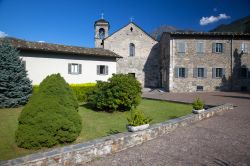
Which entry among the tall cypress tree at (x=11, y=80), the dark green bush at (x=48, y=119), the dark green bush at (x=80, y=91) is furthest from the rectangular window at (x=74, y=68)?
the dark green bush at (x=48, y=119)

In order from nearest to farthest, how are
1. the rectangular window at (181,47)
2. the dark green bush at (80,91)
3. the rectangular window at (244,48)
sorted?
the dark green bush at (80,91) < the rectangular window at (244,48) < the rectangular window at (181,47)

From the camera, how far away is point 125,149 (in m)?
6.10

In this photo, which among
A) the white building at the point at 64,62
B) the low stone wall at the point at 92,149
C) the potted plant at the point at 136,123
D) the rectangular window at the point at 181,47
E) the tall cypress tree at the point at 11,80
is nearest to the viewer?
the low stone wall at the point at 92,149

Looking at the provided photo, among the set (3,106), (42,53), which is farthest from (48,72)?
(3,106)

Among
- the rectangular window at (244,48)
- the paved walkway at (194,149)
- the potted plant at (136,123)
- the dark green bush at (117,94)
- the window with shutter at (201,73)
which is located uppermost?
the rectangular window at (244,48)

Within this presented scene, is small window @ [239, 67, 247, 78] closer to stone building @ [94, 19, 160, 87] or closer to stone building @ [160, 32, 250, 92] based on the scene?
stone building @ [160, 32, 250, 92]

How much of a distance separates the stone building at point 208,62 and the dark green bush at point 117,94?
1467cm

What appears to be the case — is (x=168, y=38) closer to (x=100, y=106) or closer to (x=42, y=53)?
(x=42, y=53)

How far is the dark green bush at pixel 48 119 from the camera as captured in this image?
602 cm

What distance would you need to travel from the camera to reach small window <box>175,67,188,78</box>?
25.7m

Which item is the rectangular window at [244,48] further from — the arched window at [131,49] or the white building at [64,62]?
the white building at [64,62]

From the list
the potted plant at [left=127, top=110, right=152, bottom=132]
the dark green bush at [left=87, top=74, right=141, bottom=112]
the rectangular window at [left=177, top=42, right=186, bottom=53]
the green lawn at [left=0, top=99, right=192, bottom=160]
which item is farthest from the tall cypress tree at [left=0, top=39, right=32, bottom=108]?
the rectangular window at [left=177, top=42, right=186, bottom=53]

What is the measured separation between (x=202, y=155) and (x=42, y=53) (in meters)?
16.1

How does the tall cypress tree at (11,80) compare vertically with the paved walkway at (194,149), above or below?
above
